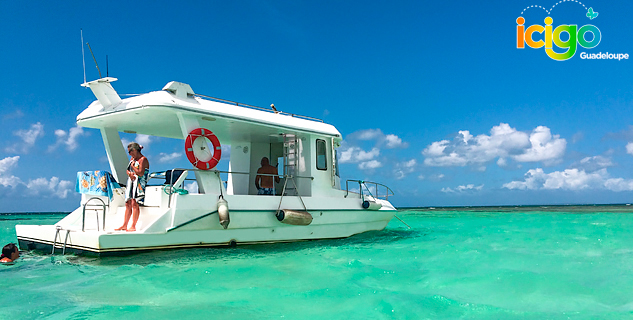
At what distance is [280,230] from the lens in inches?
369

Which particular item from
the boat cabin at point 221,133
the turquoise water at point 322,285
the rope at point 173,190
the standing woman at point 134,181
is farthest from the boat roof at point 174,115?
the turquoise water at point 322,285

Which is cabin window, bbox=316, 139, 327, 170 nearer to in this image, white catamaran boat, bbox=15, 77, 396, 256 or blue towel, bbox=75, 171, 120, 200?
white catamaran boat, bbox=15, 77, 396, 256

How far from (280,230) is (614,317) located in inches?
251

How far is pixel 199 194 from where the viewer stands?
799cm

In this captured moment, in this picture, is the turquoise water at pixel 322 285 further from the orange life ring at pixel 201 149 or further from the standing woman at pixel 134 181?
the orange life ring at pixel 201 149

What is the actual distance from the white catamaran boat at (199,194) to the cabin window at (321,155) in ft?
0.09

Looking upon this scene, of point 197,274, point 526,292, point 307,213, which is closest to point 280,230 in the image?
point 307,213

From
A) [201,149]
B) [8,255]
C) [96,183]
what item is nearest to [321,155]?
[201,149]

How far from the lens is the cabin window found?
10852mm

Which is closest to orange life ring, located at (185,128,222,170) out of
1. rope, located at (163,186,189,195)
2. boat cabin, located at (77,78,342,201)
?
boat cabin, located at (77,78,342,201)

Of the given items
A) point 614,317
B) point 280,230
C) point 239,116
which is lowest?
point 614,317

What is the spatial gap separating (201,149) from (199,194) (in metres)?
0.94

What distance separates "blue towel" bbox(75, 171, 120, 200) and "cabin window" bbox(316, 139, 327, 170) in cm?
486

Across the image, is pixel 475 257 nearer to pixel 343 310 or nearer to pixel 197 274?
pixel 343 310
